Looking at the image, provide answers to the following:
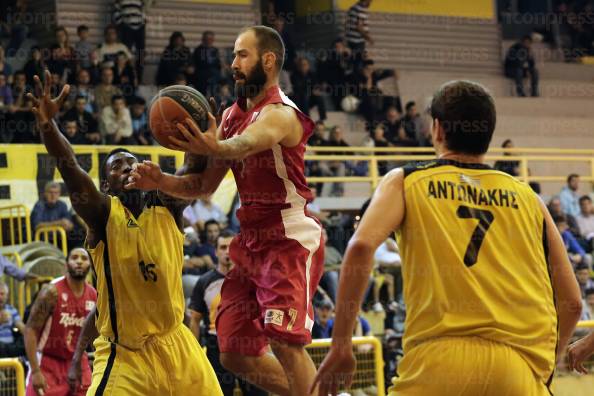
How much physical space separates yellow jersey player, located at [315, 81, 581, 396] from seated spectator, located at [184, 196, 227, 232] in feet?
32.1

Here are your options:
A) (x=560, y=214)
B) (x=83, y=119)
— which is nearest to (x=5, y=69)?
(x=83, y=119)

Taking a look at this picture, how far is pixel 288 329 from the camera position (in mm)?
6242

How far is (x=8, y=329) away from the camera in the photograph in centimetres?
1121

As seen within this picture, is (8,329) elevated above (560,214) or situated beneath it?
situated beneath

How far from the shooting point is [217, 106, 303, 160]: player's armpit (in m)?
5.59

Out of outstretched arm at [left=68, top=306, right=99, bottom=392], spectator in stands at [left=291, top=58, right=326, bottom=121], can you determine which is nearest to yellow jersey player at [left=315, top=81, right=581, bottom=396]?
outstretched arm at [left=68, top=306, right=99, bottom=392]

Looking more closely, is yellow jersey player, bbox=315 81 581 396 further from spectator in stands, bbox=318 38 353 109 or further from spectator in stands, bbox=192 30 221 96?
spectator in stands, bbox=318 38 353 109

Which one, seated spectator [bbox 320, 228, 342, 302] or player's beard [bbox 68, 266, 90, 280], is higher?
player's beard [bbox 68, 266, 90, 280]

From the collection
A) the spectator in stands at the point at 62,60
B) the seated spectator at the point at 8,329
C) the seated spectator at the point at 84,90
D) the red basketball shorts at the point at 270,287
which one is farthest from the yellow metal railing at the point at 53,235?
the red basketball shorts at the point at 270,287

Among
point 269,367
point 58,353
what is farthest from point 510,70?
point 269,367

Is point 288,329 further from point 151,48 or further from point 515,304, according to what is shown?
point 151,48

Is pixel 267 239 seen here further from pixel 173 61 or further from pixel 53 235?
pixel 173 61

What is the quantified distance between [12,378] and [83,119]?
6723 millimetres

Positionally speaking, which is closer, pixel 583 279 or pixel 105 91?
pixel 583 279
